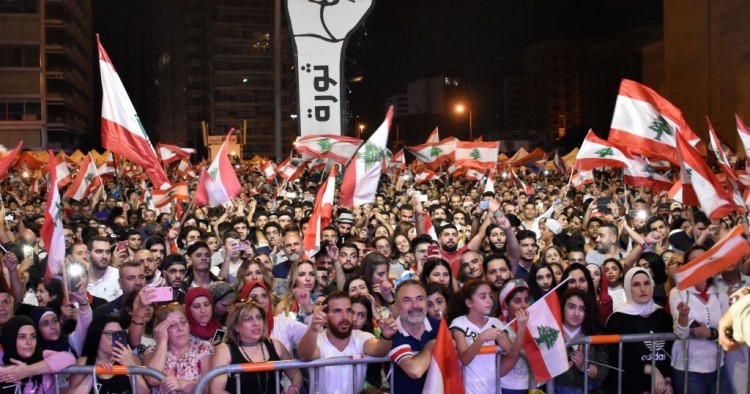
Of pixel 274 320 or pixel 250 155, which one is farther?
pixel 250 155

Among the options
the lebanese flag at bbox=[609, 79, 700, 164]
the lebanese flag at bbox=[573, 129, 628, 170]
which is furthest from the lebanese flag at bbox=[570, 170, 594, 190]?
the lebanese flag at bbox=[609, 79, 700, 164]

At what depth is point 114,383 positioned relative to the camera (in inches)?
215

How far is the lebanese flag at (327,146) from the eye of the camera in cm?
1362

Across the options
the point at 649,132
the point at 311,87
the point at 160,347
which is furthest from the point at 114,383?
the point at 311,87

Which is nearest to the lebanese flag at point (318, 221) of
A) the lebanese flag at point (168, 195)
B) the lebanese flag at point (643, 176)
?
the lebanese flag at point (168, 195)

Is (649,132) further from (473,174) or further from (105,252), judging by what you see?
(473,174)

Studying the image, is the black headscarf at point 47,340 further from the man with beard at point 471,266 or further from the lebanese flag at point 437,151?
the lebanese flag at point 437,151

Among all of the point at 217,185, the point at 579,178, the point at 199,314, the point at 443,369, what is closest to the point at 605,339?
the point at 443,369

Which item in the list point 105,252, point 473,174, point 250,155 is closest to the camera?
point 105,252

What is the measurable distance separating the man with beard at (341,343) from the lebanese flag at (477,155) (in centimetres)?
1408

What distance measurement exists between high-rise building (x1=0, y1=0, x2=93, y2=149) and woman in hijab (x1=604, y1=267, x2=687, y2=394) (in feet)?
228

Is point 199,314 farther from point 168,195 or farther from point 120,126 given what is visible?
point 168,195

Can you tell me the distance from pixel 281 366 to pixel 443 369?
962 millimetres

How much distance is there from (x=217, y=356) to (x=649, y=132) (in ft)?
22.0
